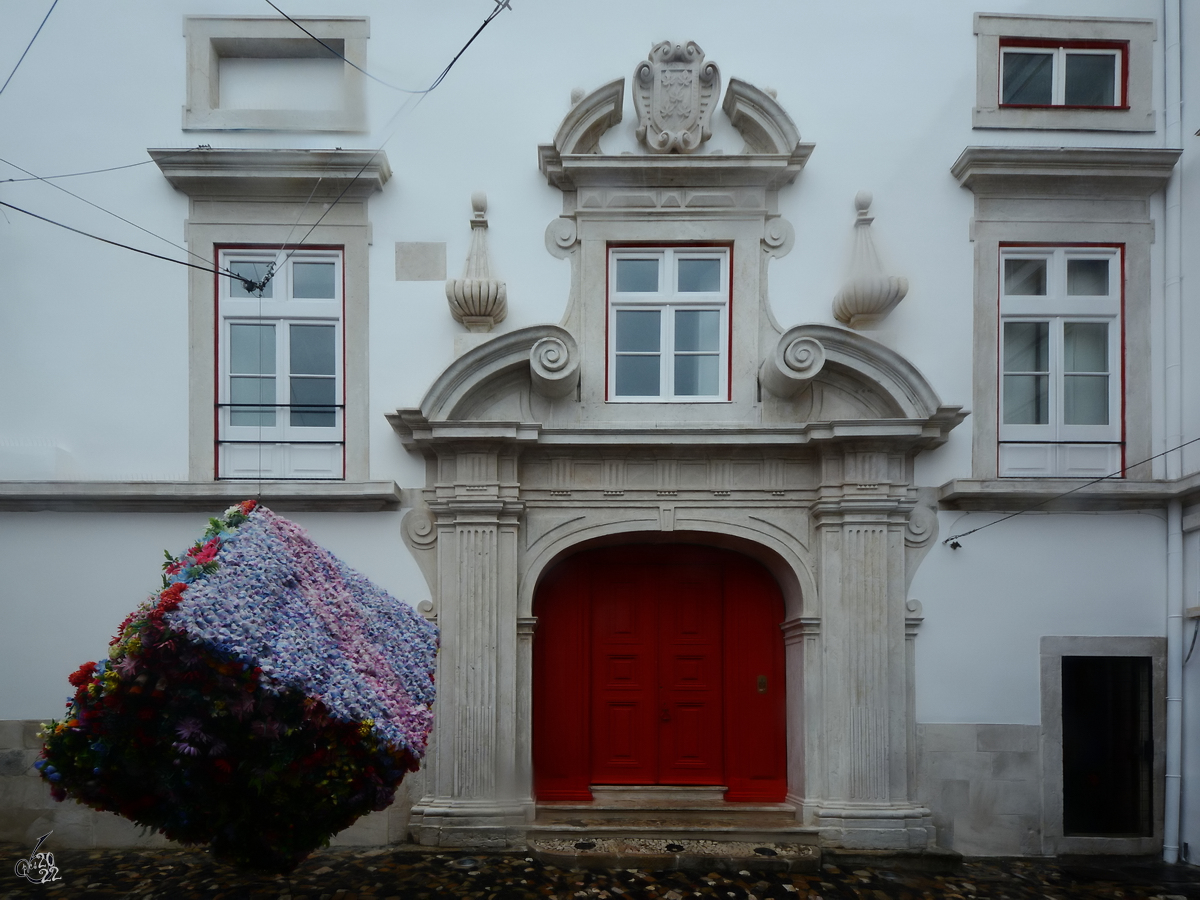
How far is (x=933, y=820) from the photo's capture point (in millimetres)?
7059

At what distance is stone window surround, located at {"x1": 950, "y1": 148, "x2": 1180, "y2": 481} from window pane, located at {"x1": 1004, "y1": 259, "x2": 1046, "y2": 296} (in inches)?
6.5

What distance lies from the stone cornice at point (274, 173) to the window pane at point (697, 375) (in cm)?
297

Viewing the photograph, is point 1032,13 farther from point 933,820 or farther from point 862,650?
point 933,820

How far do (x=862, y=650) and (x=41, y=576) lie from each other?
263 inches

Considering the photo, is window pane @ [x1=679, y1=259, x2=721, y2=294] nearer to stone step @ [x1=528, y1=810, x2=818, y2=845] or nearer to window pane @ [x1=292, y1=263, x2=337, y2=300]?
window pane @ [x1=292, y1=263, x2=337, y2=300]

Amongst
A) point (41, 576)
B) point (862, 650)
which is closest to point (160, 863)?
point (41, 576)

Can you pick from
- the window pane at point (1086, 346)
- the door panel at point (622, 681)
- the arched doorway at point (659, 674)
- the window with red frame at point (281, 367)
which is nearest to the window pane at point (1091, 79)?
the window pane at point (1086, 346)

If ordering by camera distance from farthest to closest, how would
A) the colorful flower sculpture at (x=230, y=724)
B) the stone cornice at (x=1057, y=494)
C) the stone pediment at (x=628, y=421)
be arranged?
the stone cornice at (x=1057, y=494) → the stone pediment at (x=628, y=421) → the colorful flower sculpture at (x=230, y=724)

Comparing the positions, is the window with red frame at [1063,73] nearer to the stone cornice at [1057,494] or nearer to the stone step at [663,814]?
the stone cornice at [1057,494]

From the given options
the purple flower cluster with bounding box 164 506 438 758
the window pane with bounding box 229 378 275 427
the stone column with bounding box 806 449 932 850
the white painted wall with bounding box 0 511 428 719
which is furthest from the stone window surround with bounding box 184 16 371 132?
the stone column with bounding box 806 449 932 850

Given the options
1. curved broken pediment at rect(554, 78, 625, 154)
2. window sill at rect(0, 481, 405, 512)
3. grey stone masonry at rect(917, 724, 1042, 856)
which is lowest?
grey stone masonry at rect(917, 724, 1042, 856)

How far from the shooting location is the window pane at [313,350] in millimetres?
7523

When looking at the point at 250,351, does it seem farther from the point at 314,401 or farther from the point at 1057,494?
the point at 1057,494

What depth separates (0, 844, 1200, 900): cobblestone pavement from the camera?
6.02 meters
